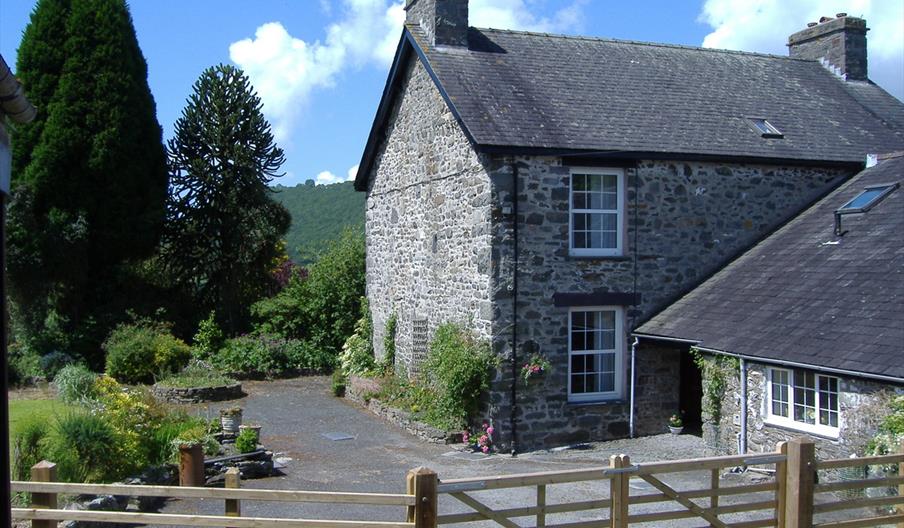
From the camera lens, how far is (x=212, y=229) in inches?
938

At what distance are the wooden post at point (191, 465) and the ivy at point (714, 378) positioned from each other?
25.5ft

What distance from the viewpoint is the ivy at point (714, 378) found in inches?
519

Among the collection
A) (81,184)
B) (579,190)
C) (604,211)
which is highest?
(81,184)

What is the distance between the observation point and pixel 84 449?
10.2 meters

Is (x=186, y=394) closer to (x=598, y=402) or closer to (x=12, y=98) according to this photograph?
(x=598, y=402)

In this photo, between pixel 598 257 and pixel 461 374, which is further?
pixel 598 257

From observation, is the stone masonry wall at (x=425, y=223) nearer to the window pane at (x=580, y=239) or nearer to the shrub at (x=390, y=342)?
the shrub at (x=390, y=342)

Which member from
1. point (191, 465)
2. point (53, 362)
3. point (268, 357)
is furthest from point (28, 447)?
point (268, 357)

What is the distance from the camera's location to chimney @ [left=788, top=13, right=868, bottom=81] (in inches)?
798

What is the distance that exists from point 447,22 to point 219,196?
10054mm

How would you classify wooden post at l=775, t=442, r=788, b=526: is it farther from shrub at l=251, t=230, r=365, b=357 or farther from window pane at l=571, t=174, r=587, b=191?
shrub at l=251, t=230, r=365, b=357

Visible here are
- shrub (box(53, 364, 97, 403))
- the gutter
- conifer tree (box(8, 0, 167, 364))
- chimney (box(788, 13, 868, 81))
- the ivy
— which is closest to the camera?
the gutter

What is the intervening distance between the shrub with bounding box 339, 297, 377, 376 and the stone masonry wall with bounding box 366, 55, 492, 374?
1.10ft

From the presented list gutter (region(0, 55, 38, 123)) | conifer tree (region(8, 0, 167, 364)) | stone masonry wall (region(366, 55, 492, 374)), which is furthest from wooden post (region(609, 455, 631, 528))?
conifer tree (region(8, 0, 167, 364))
